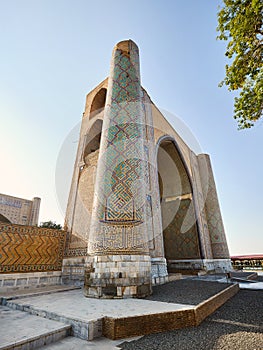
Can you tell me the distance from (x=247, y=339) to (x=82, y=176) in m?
5.86

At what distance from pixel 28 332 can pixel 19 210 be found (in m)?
13.8

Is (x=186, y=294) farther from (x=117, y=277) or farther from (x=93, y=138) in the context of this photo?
(x=93, y=138)

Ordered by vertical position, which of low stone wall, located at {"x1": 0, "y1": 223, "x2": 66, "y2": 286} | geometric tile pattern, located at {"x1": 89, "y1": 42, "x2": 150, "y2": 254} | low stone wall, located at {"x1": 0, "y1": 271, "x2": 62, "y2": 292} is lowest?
low stone wall, located at {"x1": 0, "y1": 271, "x2": 62, "y2": 292}

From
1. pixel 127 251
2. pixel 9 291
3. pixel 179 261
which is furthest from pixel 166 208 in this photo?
pixel 9 291

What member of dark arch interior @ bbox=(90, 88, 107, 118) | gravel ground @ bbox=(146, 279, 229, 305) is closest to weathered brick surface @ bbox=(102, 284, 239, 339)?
gravel ground @ bbox=(146, 279, 229, 305)

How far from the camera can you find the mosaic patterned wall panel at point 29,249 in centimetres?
434

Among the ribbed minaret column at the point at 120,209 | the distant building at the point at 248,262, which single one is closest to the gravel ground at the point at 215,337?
the ribbed minaret column at the point at 120,209

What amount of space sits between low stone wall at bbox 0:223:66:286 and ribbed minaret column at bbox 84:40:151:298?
1790mm

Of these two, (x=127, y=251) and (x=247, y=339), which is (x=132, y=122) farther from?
(x=247, y=339)

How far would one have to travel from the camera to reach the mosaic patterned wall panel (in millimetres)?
4336

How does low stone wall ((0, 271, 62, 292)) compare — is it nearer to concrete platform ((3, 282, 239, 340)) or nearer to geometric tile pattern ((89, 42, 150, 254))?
geometric tile pattern ((89, 42, 150, 254))

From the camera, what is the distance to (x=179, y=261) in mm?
9000

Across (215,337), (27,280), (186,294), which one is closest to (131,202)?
(186,294)

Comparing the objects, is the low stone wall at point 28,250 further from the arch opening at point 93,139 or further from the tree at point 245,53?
the tree at point 245,53
